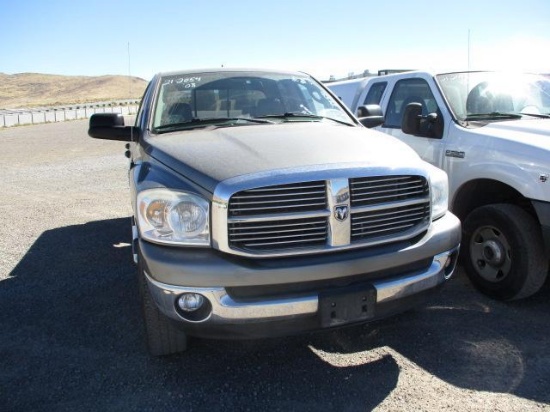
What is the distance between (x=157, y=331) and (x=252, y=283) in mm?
862

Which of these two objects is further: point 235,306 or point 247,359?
point 247,359

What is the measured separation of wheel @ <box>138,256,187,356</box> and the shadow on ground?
0.14 meters

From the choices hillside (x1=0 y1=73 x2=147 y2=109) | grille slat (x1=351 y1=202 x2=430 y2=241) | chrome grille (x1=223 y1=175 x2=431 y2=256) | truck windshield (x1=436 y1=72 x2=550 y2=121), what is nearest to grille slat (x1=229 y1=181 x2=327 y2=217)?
chrome grille (x1=223 y1=175 x2=431 y2=256)

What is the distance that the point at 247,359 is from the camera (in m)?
3.24

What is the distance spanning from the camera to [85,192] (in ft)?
29.9

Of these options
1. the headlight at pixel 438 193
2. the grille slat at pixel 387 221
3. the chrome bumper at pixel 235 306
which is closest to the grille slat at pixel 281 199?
the grille slat at pixel 387 221

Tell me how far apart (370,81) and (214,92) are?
270 cm

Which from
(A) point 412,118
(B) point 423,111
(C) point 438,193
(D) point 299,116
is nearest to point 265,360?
(C) point 438,193

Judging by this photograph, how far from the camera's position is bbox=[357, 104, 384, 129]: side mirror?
4.50m

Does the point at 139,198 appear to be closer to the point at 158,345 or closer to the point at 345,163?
the point at 158,345

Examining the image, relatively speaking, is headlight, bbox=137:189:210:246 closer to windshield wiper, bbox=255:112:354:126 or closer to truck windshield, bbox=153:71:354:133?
truck windshield, bbox=153:71:354:133

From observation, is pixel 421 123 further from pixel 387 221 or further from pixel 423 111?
pixel 387 221

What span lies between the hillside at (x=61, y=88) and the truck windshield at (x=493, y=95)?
306 ft

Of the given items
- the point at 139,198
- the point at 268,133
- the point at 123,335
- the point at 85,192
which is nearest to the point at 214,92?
the point at 268,133
